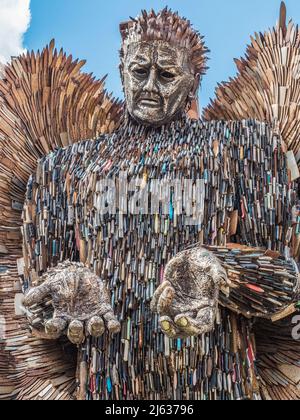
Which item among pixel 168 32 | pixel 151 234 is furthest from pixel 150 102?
pixel 151 234

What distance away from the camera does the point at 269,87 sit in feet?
13.2

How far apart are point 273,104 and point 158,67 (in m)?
0.44

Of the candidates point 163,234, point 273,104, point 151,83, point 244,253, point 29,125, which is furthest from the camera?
point 29,125

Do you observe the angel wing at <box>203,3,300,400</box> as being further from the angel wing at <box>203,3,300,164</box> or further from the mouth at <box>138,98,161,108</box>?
the mouth at <box>138,98,161,108</box>

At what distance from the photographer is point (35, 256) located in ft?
13.0

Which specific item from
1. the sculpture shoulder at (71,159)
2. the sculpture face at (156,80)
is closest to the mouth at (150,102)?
the sculpture face at (156,80)

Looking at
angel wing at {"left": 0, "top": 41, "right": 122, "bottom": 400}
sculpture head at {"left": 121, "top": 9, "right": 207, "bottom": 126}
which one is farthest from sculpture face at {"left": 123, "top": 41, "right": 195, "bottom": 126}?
angel wing at {"left": 0, "top": 41, "right": 122, "bottom": 400}

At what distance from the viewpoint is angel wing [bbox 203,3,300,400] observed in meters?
3.80

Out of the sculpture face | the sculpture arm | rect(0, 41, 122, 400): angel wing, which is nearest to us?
the sculpture arm

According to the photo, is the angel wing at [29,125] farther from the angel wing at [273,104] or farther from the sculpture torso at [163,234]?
the angel wing at [273,104]

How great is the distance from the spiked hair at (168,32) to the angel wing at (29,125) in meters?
0.31

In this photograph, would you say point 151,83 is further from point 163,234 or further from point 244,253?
point 244,253

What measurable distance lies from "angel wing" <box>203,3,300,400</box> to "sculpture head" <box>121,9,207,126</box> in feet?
0.78

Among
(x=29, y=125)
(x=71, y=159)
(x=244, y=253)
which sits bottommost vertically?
(x=244, y=253)
